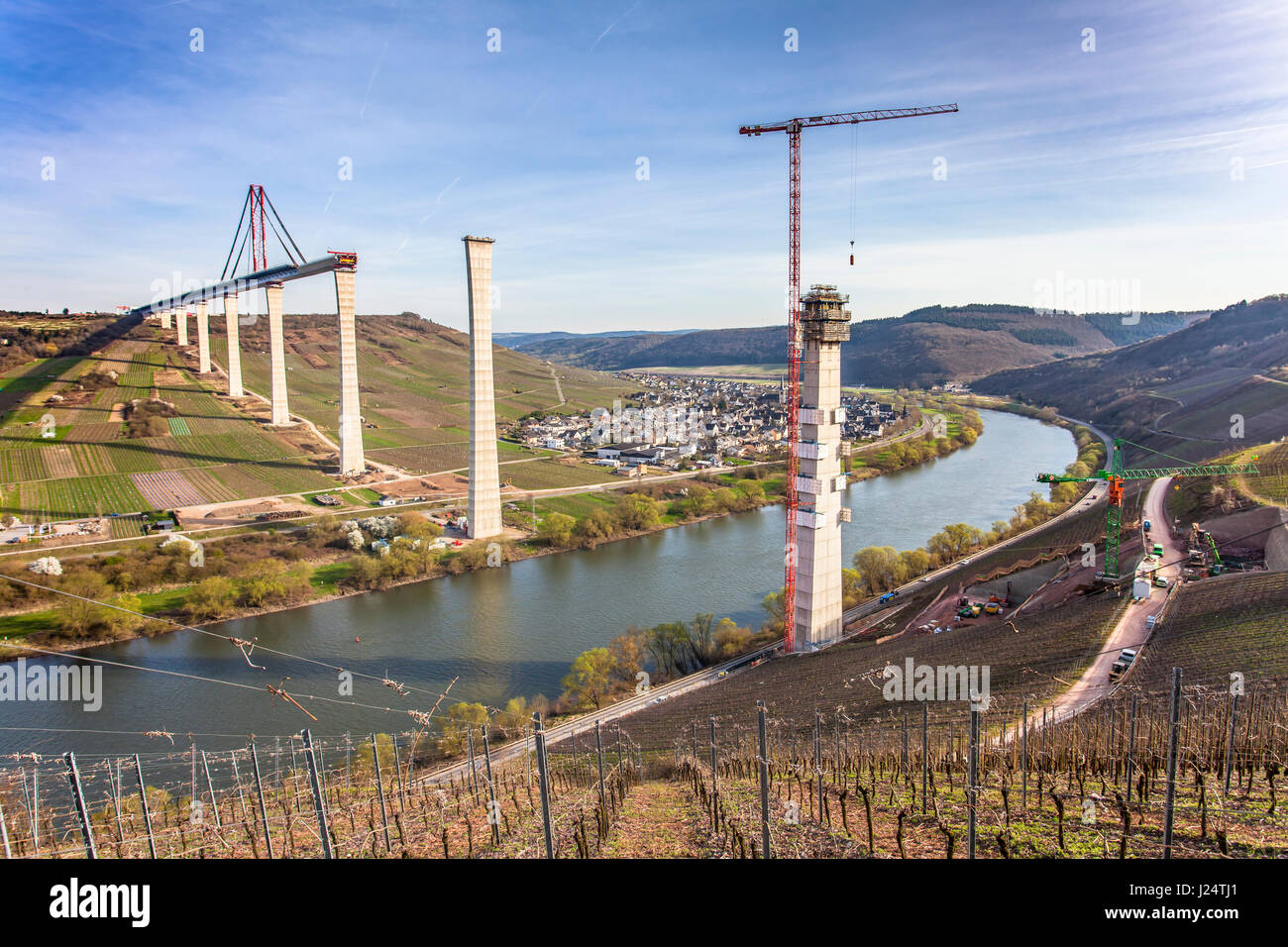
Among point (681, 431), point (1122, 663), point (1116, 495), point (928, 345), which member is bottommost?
point (1122, 663)

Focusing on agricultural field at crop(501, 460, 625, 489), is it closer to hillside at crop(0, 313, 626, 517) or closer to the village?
the village

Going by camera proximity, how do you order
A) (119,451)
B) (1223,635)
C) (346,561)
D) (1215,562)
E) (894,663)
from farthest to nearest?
(119,451) < (346,561) < (1215,562) < (894,663) < (1223,635)

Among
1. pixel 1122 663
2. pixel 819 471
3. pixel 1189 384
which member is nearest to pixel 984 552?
pixel 819 471

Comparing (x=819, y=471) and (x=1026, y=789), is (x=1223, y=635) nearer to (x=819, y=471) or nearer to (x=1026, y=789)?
(x=819, y=471)

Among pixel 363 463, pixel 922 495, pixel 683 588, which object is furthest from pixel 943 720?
pixel 363 463

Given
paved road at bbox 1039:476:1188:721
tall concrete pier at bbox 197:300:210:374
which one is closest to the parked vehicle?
paved road at bbox 1039:476:1188:721

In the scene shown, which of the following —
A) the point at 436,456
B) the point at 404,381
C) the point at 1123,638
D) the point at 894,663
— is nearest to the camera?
the point at 1123,638
